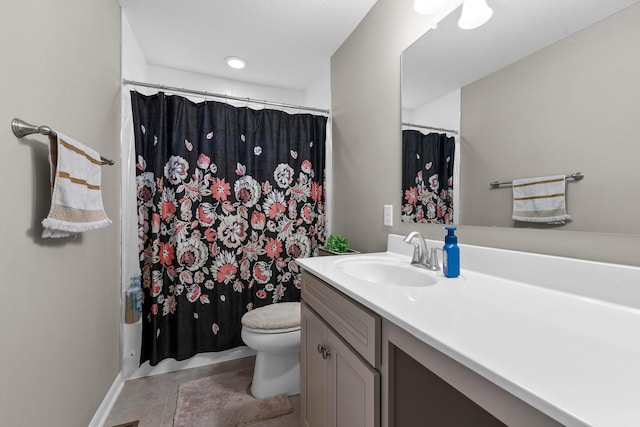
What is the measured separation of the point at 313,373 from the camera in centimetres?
116

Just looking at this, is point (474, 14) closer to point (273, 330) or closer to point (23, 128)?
point (23, 128)

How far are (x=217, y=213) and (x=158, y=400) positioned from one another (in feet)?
3.83

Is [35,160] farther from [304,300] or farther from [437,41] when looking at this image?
[437,41]

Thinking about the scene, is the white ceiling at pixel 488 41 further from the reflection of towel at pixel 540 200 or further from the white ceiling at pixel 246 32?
the white ceiling at pixel 246 32

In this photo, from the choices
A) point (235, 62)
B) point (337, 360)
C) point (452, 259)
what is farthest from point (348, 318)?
point (235, 62)

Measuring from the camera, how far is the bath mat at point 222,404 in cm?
146

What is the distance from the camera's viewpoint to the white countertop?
0.36 m

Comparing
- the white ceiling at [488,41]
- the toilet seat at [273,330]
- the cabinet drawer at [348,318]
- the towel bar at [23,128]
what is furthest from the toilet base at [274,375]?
Answer: the white ceiling at [488,41]

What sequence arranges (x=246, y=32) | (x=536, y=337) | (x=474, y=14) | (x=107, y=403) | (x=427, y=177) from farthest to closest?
1. (x=246, y=32)
2. (x=107, y=403)
3. (x=427, y=177)
4. (x=474, y=14)
5. (x=536, y=337)

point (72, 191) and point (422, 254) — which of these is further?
point (422, 254)

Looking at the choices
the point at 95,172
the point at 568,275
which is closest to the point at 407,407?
the point at 568,275

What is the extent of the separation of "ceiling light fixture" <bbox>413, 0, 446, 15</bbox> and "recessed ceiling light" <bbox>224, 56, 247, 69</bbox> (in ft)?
5.04

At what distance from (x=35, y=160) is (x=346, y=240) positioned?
1549 mm

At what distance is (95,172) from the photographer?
3.94 feet
